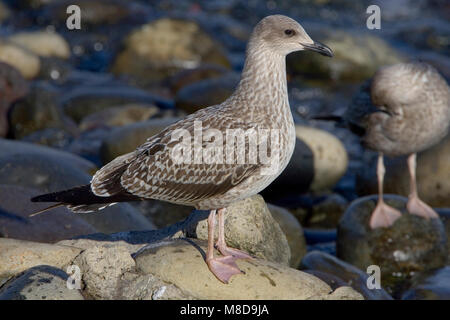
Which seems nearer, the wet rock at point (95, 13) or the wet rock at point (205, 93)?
the wet rock at point (205, 93)

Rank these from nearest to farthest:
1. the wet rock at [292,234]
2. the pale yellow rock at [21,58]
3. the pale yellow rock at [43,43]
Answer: the wet rock at [292,234] → the pale yellow rock at [21,58] → the pale yellow rock at [43,43]

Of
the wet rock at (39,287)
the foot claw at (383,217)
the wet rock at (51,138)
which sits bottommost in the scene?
the foot claw at (383,217)

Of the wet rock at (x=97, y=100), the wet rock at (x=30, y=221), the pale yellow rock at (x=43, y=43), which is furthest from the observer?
the pale yellow rock at (x=43, y=43)

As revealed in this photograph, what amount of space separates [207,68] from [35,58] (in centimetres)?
361

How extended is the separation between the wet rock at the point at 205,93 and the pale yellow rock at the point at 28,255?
6.36 meters

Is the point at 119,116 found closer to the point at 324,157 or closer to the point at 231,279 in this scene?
the point at 324,157

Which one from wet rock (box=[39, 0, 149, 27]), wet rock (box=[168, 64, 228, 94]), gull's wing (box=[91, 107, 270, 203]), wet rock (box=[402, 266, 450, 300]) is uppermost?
wet rock (box=[39, 0, 149, 27])

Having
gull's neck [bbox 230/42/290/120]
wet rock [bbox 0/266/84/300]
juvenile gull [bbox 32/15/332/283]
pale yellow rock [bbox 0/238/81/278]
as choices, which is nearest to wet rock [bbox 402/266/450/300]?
juvenile gull [bbox 32/15/332/283]

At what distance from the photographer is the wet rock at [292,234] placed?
25.7 feet

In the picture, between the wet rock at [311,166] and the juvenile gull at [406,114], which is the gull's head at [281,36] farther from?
the wet rock at [311,166]

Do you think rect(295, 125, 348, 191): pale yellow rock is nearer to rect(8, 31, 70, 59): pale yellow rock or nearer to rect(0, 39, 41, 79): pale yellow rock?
rect(0, 39, 41, 79): pale yellow rock

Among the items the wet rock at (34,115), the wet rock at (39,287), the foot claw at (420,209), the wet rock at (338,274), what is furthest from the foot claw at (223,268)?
the wet rock at (34,115)

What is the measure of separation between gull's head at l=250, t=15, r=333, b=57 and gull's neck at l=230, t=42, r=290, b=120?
5 cm

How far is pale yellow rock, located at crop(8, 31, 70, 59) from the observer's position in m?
15.9
